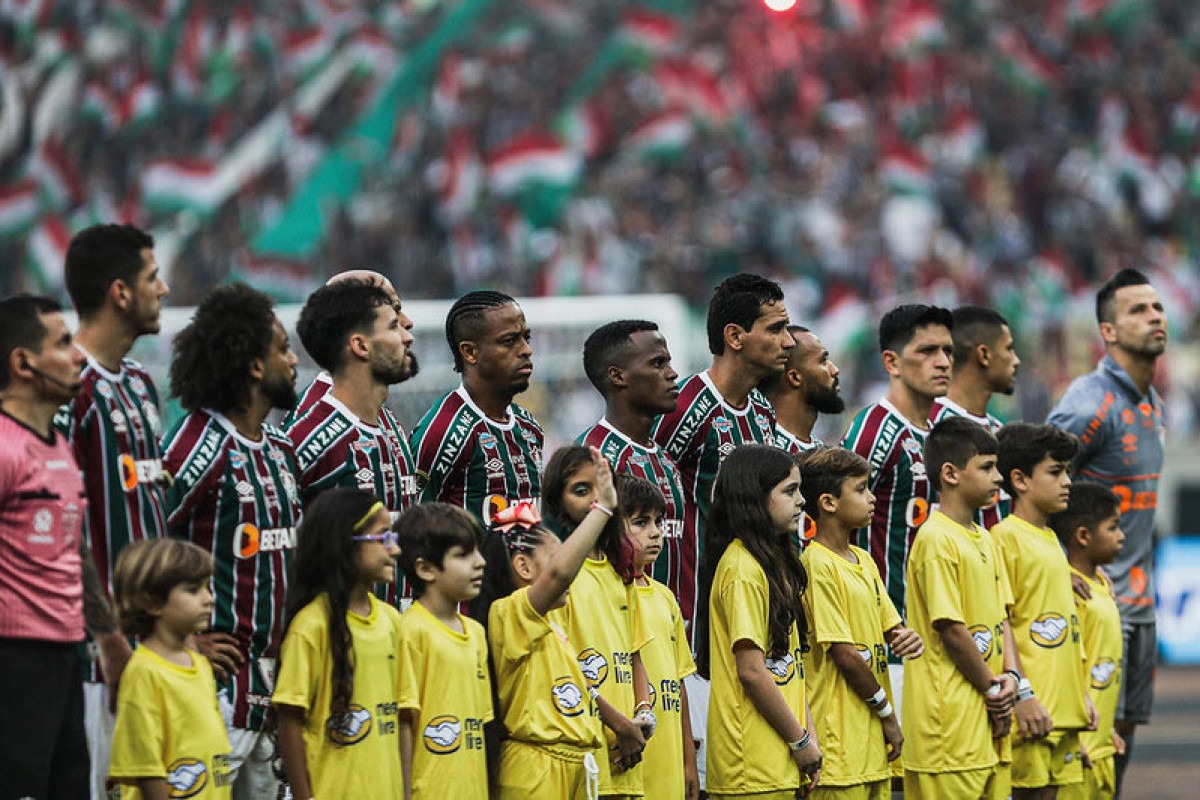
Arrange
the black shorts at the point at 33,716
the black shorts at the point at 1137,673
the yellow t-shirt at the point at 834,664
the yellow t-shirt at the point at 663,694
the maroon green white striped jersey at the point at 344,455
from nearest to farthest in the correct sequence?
the black shorts at the point at 33,716
the maroon green white striped jersey at the point at 344,455
the yellow t-shirt at the point at 663,694
the yellow t-shirt at the point at 834,664
the black shorts at the point at 1137,673

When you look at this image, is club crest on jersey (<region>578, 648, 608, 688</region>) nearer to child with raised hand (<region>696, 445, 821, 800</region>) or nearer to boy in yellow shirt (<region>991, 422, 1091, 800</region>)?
child with raised hand (<region>696, 445, 821, 800</region>)

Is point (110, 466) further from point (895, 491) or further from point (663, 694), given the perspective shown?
point (895, 491)

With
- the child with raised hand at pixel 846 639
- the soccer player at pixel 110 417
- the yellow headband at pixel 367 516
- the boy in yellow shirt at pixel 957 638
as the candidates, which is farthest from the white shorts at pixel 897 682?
the soccer player at pixel 110 417

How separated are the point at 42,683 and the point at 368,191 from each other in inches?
761

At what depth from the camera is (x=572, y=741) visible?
5781 millimetres

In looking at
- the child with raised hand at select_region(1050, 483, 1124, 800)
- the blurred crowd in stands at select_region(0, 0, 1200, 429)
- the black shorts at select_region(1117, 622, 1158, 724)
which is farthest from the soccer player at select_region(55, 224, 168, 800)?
the blurred crowd in stands at select_region(0, 0, 1200, 429)

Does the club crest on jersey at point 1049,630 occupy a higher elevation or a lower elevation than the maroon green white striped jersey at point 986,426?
lower

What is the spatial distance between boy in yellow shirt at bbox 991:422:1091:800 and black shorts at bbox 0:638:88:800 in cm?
382

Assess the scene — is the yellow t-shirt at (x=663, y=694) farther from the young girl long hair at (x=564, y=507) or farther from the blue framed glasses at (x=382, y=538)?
the blue framed glasses at (x=382, y=538)

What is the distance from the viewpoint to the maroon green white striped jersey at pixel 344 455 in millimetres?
5840

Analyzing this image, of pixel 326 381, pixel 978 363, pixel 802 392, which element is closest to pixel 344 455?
pixel 326 381

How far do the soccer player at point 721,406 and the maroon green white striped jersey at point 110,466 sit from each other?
7.79 ft

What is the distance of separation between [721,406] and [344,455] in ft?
5.83

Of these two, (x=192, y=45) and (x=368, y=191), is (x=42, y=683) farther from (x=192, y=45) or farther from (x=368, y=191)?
(x=192, y=45)
